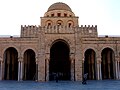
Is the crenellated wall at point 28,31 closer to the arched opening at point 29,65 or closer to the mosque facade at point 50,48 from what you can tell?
the mosque facade at point 50,48

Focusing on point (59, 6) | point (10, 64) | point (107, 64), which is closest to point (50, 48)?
point (10, 64)

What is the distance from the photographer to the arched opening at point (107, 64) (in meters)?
30.1

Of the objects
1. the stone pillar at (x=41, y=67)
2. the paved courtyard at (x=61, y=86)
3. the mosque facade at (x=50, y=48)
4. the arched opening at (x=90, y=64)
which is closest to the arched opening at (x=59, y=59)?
the mosque facade at (x=50, y=48)

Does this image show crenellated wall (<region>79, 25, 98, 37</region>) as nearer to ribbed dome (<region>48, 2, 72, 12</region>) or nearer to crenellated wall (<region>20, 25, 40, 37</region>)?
ribbed dome (<region>48, 2, 72, 12</region>)

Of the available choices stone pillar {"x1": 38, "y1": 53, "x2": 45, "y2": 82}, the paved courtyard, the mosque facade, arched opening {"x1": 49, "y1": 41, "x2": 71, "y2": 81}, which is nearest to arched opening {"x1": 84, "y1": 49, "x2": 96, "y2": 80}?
the mosque facade

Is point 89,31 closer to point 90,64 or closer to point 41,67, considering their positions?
point 90,64

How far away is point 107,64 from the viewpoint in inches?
1198

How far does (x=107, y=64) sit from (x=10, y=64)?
43.8ft

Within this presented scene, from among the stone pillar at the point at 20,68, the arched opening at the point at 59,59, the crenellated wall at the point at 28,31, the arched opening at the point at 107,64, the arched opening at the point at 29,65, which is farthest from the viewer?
the arched opening at the point at 59,59

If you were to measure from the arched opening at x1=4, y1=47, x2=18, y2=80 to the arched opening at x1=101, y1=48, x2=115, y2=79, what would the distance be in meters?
12.2

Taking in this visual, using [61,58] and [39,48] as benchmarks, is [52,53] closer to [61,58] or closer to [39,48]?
[61,58]

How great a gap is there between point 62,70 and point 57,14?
8.35 m

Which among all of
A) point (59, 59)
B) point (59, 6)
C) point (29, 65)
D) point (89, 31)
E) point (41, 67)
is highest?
point (59, 6)

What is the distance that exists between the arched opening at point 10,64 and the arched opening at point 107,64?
12196mm
